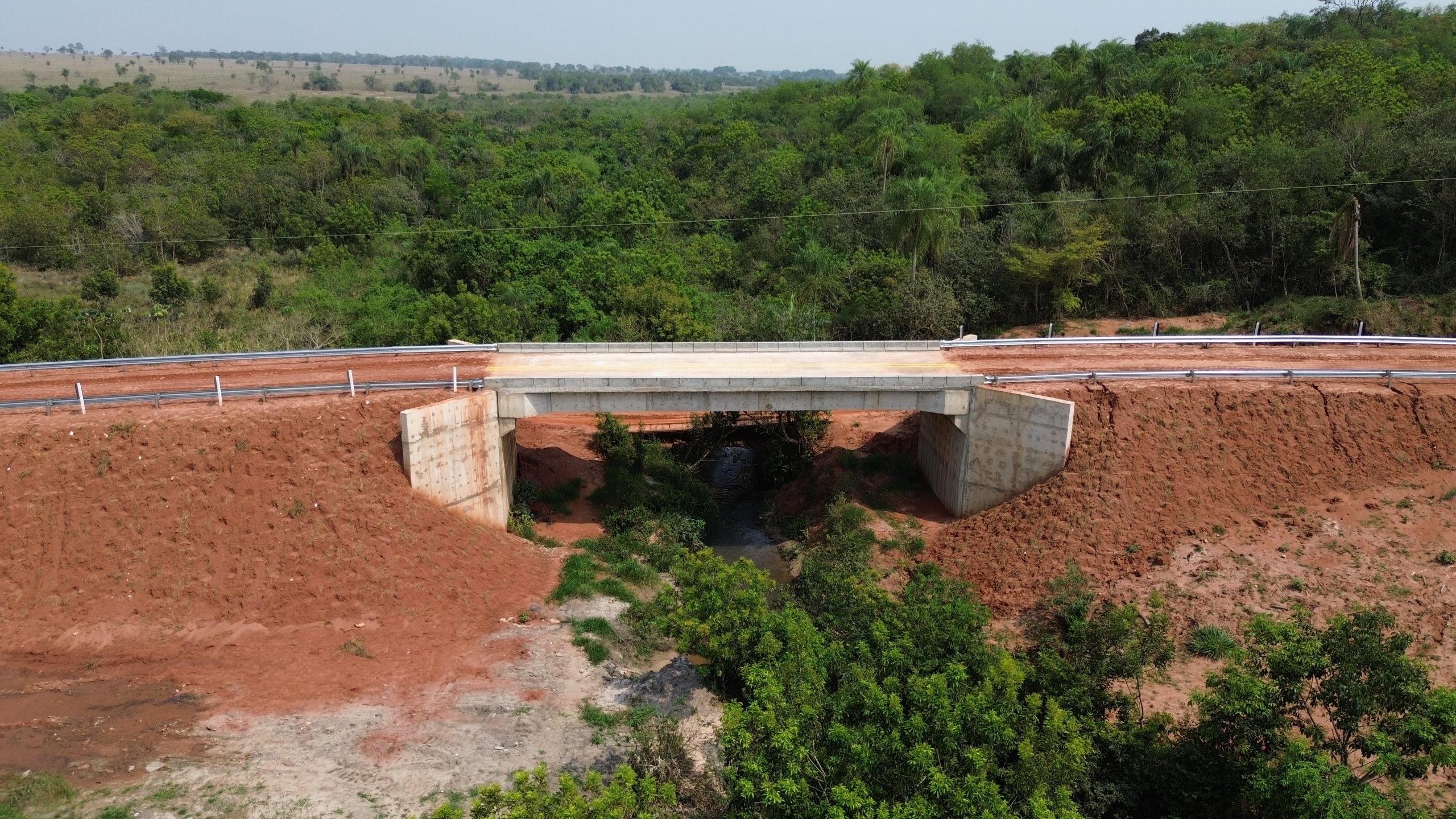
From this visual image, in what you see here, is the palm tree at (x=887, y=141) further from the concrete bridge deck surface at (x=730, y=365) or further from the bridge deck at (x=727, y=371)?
the bridge deck at (x=727, y=371)

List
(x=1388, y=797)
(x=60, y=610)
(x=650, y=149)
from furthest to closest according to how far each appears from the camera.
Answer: (x=650, y=149), (x=60, y=610), (x=1388, y=797)

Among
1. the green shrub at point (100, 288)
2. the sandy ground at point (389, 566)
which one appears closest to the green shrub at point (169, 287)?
the green shrub at point (100, 288)

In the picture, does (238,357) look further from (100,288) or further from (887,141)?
(887,141)

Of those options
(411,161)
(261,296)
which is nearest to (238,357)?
(261,296)

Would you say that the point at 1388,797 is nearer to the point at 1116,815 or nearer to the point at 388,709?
the point at 1116,815

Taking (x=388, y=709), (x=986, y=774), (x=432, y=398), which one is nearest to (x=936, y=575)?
(x=986, y=774)

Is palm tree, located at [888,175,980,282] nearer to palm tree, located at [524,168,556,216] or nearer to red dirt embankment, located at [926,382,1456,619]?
red dirt embankment, located at [926,382,1456,619]

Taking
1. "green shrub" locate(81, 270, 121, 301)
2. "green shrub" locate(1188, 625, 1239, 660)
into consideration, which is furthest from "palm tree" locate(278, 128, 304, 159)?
"green shrub" locate(1188, 625, 1239, 660)
